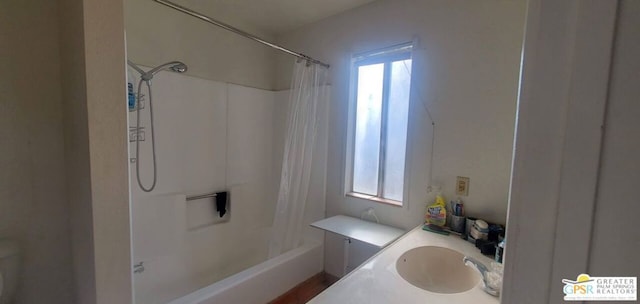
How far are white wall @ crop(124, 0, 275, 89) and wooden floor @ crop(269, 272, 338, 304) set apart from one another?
6.47ft

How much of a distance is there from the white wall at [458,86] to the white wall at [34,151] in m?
1.87

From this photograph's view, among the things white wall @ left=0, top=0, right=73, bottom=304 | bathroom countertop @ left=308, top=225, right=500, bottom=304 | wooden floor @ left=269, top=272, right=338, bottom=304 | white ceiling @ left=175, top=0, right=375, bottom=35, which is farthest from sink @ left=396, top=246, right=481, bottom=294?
white ceiling @ left=175, top=0, right=375, bottom=35

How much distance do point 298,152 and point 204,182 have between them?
926 mm

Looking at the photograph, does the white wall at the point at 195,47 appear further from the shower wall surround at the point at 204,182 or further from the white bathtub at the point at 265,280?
the white bathtub at the point at 265,280

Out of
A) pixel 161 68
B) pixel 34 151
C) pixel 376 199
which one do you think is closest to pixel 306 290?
pixel 376 199

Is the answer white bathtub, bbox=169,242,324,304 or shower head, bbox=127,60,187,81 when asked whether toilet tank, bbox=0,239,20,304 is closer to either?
white bathtub, bbox=169,242,324,304

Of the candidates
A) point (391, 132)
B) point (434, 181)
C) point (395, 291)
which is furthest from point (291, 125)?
point (395, 291)

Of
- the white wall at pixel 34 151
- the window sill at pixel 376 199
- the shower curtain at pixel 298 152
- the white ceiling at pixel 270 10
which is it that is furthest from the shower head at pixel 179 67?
the window sill at pixel 376 199

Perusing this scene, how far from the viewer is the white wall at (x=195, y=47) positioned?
1.80 meters

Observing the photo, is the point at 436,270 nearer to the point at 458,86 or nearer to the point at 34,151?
the point at 458,86

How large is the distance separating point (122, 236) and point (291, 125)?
4.74ft

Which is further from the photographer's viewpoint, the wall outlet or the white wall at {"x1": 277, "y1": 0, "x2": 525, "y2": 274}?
the wall outlet

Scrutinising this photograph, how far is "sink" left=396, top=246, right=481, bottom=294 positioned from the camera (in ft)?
4.12

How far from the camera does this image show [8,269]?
103 cm
